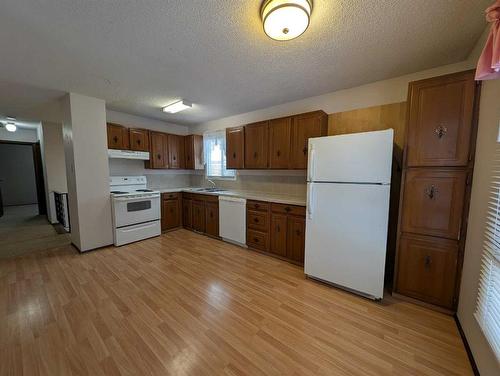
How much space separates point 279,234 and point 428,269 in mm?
1680

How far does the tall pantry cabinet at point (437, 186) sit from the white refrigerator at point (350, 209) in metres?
0.28

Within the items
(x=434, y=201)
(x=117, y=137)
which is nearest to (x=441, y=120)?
(x=434, y=201)

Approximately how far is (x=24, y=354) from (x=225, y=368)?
147 centimetres

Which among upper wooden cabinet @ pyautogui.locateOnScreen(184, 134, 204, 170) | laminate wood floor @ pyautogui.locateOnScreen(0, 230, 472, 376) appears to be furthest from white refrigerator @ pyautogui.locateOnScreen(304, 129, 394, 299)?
upper wooden cabinet @ pyautogui.locateOnScreen(184, 134, 204, 170)

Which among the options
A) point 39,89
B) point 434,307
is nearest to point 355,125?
point 434,307

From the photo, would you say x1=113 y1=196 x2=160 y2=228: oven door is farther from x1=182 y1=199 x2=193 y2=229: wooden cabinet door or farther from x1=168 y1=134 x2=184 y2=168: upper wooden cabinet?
x1=168 y1=134 x2=184 y2=168: upper wooden cabinet

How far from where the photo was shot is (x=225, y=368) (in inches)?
52.2

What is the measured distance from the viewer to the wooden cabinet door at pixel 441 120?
66.2 inches

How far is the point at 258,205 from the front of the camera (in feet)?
10.5

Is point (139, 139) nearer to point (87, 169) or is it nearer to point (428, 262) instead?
point (87, 169)

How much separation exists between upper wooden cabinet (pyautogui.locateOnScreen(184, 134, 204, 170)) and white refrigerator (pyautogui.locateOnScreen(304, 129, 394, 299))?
3.11 meters

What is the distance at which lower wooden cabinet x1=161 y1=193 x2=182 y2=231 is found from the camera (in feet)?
13.6

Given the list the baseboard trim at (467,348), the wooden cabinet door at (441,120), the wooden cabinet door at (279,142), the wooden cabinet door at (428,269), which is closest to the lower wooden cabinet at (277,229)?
Answer: the wooden cabinet door at (279,142)

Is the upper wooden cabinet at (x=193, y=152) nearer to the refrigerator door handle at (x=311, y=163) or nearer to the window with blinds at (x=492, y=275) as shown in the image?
the refrigerator door handle at (x=311, y=163)
